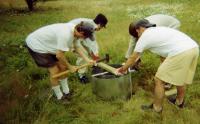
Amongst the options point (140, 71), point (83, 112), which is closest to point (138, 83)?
point (140, 71)

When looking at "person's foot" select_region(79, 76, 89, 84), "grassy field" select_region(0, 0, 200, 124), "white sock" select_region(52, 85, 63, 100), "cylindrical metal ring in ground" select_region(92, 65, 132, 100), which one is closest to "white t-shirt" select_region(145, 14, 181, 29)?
"grassy field" select_region(0, 0, 200, 124)

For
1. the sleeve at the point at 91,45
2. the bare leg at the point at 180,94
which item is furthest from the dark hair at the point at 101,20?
the bare leg at the point at 180,94

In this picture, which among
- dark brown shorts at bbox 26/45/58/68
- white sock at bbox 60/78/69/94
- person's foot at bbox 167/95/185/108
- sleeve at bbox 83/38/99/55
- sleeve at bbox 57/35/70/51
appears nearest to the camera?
sleeve at bbox 57/35/70/51

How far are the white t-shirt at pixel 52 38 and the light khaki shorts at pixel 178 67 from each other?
5.70 ft

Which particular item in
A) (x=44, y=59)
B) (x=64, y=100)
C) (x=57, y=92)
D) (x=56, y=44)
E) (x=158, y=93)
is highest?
(x=56, y=44)

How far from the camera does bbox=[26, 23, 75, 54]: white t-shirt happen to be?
271 inches

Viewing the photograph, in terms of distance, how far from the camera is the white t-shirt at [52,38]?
6875mm

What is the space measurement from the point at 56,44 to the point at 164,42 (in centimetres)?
207

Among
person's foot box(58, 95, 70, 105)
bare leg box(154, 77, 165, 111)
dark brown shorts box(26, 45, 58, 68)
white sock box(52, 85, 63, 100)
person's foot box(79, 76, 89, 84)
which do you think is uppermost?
dark brown shorts box(26, 45, 58, 68)

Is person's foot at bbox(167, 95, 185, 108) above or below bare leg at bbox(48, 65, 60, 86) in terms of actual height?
below

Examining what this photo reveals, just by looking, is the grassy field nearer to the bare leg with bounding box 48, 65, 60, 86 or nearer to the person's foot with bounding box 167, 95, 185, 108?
the person's foot with bounding box 167, 95, 185, 108

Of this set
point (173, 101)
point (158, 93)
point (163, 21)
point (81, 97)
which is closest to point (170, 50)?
point (158, 93)

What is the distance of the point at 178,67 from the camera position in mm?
6422

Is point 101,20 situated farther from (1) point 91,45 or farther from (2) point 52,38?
(2) point 52,38
